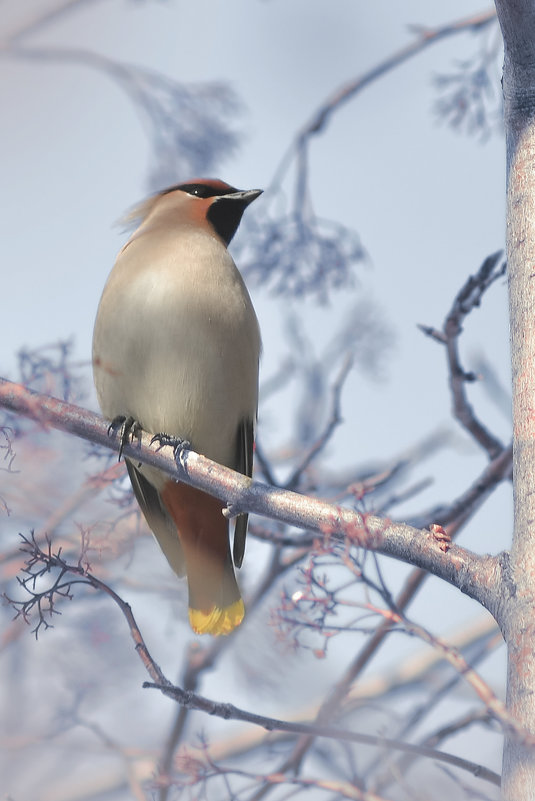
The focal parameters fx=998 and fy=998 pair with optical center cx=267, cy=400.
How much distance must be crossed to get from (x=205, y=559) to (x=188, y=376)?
2.04ft

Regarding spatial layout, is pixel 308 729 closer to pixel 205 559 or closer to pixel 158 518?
pixel 205 559

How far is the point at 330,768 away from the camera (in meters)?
2.24

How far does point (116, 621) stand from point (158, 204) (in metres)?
1.77

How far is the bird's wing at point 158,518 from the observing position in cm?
338

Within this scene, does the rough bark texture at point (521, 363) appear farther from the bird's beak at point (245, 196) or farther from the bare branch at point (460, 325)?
the bird's beak at point (245, 196)

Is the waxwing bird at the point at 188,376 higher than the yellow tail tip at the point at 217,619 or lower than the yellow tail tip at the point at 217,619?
higher

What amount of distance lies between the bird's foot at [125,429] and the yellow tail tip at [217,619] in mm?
642

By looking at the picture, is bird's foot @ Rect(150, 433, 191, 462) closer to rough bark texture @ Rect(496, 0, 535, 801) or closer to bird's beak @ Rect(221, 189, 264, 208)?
rough bark texture @ Rect(496, 0, 535, 801)

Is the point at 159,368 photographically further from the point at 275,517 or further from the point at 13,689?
the point at 13,689

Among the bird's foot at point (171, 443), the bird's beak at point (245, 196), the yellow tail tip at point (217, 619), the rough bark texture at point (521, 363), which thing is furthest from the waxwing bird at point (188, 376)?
the rough bark texture at point (521, 363)

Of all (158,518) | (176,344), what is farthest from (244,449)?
(176,344)

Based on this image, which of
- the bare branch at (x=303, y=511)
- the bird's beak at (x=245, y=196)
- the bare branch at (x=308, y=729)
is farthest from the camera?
the bird's beak at (x=245, y=196)

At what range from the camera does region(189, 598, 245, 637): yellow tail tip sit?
10.4 ft

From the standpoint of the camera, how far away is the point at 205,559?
3.30 metres
